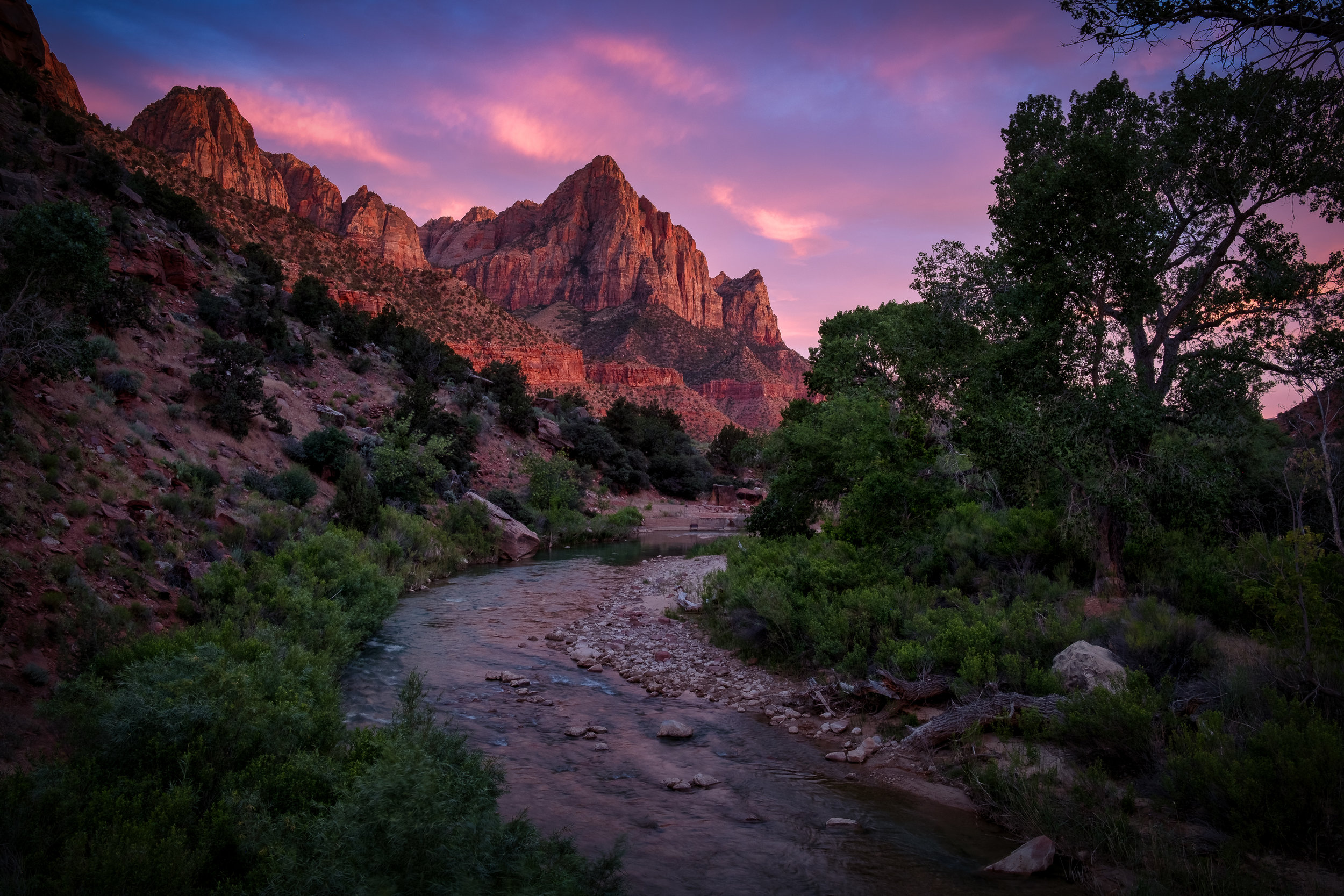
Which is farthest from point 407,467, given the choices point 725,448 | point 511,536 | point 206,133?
point 206,133

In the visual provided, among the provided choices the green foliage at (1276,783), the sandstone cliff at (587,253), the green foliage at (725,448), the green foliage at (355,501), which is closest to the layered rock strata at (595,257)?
the sandstone cliff at (587,253)

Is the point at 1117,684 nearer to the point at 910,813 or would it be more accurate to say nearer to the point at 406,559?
the point at 910,813

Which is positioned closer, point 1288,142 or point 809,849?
point 809,849

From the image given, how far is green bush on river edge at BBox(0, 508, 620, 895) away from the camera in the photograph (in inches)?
130

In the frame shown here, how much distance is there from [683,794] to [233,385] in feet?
64.4

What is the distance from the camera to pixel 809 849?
542 cm

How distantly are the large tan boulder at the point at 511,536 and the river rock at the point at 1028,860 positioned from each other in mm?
22181

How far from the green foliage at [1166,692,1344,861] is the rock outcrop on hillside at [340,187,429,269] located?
414 feet

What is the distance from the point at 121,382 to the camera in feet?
50.0

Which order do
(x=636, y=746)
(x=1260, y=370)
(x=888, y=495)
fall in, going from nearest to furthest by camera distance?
1. (x=636, y=746)
2. (x=1260, y=370)
3. (x=888, y=495)

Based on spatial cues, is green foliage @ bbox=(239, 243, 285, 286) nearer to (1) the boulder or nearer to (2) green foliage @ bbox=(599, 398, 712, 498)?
(2) green foliage @ bbox=(599, 398, 712, 498)

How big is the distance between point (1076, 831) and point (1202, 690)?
2338 mm

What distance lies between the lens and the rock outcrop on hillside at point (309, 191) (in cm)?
12731

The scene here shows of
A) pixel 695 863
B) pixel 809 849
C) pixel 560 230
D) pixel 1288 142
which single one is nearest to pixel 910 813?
pixel 809 849
